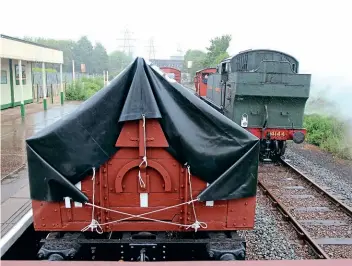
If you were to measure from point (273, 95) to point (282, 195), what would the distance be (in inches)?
133

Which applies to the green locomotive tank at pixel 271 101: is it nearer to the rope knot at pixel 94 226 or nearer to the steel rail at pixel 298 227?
the steel rail at pixel 298 227

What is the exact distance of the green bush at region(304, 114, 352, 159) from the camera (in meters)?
13.1

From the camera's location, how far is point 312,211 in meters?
7.15

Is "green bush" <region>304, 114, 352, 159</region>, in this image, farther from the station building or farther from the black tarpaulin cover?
the station building

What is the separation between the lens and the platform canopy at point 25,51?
1568 cm

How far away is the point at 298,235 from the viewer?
19.4 feet

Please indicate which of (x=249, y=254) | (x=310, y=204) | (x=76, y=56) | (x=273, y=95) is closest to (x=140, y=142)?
(x=249, y=254)

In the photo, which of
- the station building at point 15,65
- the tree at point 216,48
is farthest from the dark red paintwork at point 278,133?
the tree at point 216,48

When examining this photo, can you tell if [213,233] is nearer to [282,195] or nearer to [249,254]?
[249,254]

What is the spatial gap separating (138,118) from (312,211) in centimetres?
536

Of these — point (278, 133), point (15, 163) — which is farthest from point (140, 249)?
point (278, 133)

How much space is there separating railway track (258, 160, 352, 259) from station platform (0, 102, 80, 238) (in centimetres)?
453

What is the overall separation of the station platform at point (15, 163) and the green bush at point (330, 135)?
32.4 feet

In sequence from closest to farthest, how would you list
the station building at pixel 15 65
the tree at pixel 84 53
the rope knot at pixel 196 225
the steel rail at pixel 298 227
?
the rope knot at pixel 196 225 < the steel rail at pixel 298 227 < the station building at pixel 15 65 < the tree at pixel 84 53
